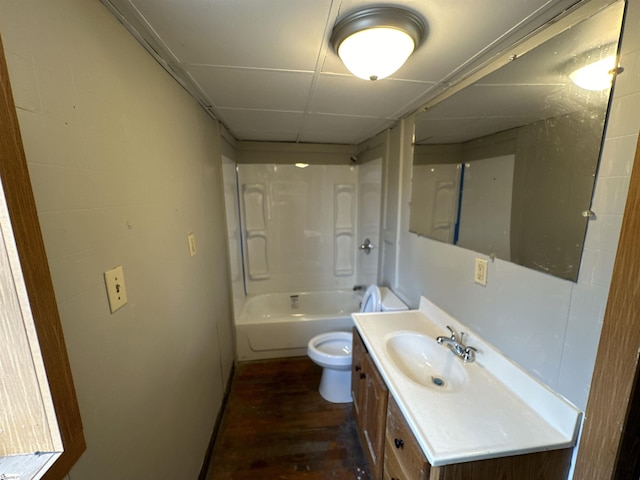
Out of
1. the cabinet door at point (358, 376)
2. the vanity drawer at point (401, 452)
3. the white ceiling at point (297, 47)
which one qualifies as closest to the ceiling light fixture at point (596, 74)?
the white ceiling at point (297, 47)

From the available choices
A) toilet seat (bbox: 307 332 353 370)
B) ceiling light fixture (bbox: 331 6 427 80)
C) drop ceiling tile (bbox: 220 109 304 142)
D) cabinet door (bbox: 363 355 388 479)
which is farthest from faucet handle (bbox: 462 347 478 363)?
drop ceiling tile (bbox: 220 109 304 142)

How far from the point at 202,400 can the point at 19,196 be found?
4.75ft

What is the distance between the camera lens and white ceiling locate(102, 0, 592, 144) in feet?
2.52

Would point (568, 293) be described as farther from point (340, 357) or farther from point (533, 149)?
point (340, 357)

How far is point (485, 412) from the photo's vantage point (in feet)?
3.03

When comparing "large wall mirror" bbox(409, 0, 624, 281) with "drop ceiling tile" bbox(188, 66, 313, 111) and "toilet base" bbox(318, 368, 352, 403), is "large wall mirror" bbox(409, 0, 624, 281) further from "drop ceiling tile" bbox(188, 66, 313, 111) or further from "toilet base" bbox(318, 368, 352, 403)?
"toilet base" bbox(318, 368, 352, 403)

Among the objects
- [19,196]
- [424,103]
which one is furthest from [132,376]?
[424,103]

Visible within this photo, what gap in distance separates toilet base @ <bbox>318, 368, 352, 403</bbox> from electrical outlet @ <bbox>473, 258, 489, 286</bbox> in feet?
4.10

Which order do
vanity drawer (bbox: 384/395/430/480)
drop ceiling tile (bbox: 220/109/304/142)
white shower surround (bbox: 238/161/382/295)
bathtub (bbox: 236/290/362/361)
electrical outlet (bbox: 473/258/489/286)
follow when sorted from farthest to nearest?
white shower surround (bbox: 238/161/382/295) < bathtub (bbox: 236/290/362/361) < drop ceiling tile (bbox: 220/109/304/142) < electrical outlet (bbox: 473/258/489/286) < vanity drawer (bbox: 384/395/430/480)

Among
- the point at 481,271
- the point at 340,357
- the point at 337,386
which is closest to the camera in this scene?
the point at 481,271

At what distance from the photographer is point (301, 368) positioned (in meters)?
2.38

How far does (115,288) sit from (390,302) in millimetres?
1682

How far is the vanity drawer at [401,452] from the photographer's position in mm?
851

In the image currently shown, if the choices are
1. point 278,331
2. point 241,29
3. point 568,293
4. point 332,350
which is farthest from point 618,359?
point 278,331
